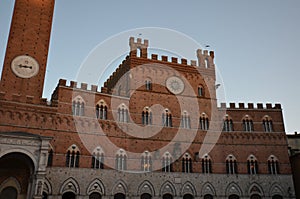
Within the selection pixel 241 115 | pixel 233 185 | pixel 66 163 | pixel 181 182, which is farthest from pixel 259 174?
pixel 66 163

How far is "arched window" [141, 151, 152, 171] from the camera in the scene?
2456cm

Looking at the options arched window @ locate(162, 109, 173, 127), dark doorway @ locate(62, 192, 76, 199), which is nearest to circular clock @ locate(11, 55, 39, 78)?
dark doorway @ locate(62, 192, 76, 199)

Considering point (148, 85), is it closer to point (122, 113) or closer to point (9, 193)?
point (122, 113)

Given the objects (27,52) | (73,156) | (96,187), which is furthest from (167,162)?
(27,52)

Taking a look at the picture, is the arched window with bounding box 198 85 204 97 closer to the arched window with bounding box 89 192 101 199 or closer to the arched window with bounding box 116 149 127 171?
the arched window with bounding box 116 149 127 171

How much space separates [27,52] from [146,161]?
13487mm

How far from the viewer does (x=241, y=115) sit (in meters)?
29.0

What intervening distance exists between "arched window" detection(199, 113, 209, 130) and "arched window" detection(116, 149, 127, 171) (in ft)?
27.2

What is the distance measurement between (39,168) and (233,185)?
56.4ft

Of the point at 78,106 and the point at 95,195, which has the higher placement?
the point at 78,106

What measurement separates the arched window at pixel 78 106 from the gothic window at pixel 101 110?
131 centimetres

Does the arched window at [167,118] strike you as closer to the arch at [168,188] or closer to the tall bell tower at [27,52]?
the arch at [168,188]

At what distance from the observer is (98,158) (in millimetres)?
23234

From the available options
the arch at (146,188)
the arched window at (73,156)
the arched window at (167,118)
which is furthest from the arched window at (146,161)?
the arched window at (73,156)
